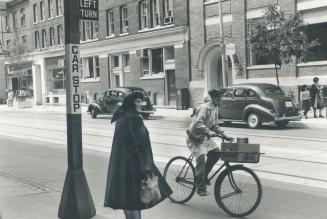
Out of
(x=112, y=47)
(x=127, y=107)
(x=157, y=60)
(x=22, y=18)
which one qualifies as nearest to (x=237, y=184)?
(x=127, y=107)

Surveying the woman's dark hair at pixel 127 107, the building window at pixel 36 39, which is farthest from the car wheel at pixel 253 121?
the building window at pixel 36 39

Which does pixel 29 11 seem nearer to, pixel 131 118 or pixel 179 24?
pixel 179 24

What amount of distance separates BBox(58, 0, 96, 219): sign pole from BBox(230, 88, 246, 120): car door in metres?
13.9

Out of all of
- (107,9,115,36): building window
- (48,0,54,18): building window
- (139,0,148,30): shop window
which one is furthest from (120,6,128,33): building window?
(48,0,54,18): building window

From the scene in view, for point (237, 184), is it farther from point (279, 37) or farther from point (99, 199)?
point (279, 37)

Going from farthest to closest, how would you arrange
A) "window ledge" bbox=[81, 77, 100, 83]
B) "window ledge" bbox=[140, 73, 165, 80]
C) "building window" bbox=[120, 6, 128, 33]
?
1. "window ledge" bbox=[81, 77, 100, 83]
2. "building window" bbox=[120, 6, 128, 33]
3. "window ledge" bbox=[140, 73, 165, 80]

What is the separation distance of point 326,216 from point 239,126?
14410mm

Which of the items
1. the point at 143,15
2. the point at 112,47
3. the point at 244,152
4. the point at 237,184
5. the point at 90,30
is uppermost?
the point at 143,15

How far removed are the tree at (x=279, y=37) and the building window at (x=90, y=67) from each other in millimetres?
21821

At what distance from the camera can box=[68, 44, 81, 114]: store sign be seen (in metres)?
6.54

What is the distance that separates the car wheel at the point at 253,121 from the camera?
19.2 metres

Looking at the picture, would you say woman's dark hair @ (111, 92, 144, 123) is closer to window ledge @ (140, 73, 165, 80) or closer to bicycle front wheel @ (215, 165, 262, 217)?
bicycle front wheel @ (215, 165, 262, 217)

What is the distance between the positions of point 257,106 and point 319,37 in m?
7.64

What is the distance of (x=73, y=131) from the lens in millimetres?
6527
